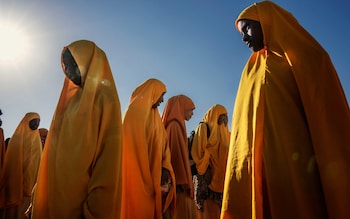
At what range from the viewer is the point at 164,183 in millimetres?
4879

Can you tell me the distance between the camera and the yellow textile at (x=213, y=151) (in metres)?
7.12

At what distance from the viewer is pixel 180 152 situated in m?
6.20

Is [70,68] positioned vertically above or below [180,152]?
above

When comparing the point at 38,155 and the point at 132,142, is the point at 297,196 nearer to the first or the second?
the point at 132,142

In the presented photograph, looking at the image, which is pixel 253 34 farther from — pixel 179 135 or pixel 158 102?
pixel 179 135

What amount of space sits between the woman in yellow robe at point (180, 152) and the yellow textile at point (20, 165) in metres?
3.36

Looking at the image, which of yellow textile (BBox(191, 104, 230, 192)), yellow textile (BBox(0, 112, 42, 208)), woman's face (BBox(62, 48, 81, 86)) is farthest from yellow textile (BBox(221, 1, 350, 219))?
yellow textile (BBox(0, 112, 42, 208))

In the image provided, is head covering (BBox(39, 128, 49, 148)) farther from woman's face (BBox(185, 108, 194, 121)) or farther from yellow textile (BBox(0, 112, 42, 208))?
woman's face (BBox(185, 108, 194, 121))

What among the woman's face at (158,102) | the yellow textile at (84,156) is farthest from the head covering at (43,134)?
the yellow textile at (84,156)

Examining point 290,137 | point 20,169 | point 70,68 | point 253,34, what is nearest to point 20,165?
point 20,169

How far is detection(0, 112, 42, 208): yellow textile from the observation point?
7109 mm

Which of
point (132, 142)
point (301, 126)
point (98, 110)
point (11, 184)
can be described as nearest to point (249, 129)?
point (301, 126)

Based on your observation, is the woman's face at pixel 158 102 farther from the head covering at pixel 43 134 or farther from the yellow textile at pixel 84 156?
the head covering at pixel 43 134

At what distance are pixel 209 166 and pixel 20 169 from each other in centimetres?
410
